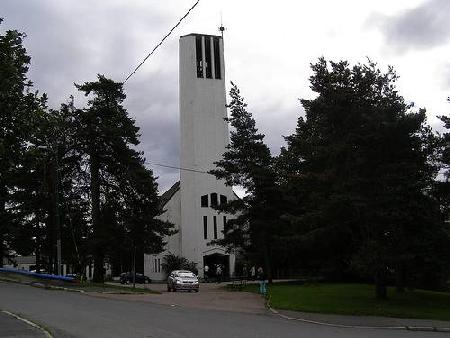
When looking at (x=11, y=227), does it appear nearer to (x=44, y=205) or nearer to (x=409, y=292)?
(x=44, y=205)

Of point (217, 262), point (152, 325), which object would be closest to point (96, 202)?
point (217, 262)

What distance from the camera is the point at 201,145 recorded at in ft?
221

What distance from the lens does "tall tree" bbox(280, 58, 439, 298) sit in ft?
84.7

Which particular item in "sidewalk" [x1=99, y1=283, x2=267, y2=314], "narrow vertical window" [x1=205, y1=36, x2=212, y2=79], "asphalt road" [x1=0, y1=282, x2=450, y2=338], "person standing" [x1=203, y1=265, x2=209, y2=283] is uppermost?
"narrow vertical window" [x1=205, y1=36, x2=212, y2=79]

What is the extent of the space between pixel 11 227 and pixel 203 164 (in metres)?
22.9

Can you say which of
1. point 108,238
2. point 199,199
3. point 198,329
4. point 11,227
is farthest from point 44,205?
point 198,329

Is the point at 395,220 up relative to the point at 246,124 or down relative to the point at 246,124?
down

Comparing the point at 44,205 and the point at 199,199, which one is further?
the point at 199,199

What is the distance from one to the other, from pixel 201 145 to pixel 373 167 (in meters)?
41.5

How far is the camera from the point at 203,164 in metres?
67.5

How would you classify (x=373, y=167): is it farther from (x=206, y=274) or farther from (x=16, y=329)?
(x=206, y=274)

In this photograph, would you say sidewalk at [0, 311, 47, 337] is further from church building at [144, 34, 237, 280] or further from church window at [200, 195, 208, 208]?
church window at [200, 195, 208, 208]

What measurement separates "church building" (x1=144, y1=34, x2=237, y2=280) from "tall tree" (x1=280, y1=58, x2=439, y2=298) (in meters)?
37.4

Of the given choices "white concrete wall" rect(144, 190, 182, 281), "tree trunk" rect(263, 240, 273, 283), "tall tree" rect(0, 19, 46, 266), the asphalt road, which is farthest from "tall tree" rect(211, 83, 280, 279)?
"tall tree" rect(0, 19, 46, 266)
